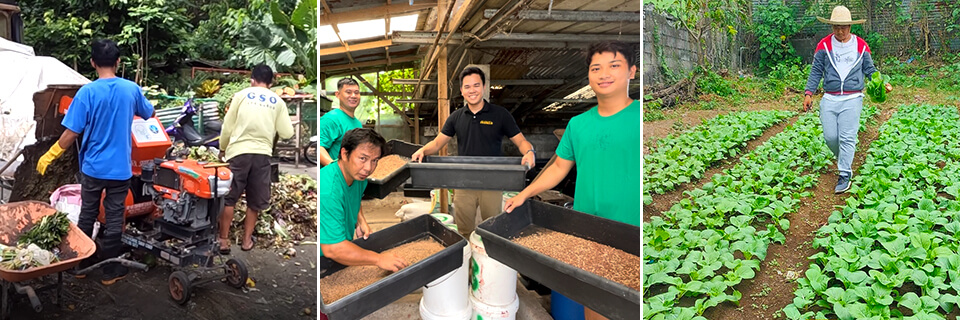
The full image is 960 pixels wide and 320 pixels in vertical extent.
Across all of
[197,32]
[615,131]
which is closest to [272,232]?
[197,32]

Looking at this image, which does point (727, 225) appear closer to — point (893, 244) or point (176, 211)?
point (893, 244)

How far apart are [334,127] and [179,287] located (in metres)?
1.26

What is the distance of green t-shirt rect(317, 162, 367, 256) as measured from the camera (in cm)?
129

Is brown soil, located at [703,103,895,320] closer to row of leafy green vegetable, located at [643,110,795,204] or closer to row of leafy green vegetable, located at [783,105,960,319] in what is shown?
row of leafy green vegetable, located at [783,105,960,319]

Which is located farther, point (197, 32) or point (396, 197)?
point (197, 32)

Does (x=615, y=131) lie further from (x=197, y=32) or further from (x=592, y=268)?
(x=197, y=32)

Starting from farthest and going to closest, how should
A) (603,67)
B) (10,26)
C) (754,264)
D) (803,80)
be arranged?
(803,80) → (754,264) → (10,26) → (603,67)

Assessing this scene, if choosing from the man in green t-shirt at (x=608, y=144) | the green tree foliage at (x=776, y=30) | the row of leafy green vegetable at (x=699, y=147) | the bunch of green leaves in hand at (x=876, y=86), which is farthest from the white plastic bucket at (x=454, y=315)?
the bunch of green leaves in hand at (x=876, y=86)

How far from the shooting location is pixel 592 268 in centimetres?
118

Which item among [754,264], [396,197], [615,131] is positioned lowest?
[754,264]

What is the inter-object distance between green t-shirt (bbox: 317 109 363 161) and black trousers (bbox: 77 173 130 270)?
1.25 m

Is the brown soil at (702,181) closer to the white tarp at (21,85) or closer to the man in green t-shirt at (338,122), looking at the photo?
the man in green t-shirt at (338,122)

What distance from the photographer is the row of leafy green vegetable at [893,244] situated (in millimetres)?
2090

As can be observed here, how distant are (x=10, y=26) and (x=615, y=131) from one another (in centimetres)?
246
